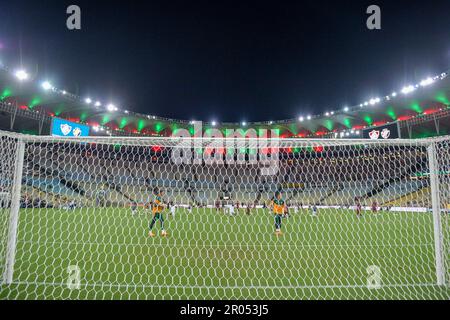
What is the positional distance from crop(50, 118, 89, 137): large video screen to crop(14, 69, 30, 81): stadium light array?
3.49m

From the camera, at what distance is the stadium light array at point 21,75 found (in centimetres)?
1794

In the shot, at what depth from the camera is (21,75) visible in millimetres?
18203

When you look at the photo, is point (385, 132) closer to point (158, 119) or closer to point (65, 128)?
point (158, 119)

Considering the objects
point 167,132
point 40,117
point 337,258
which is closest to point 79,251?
point 337,258

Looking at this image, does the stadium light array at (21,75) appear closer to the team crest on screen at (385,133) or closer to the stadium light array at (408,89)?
the team crest on screen at (385,133)

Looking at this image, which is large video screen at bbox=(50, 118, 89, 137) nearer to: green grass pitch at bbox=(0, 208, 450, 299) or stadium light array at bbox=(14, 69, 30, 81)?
stadium light array at bbox=(14, 69, 30, 81)

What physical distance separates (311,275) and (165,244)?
147 inches

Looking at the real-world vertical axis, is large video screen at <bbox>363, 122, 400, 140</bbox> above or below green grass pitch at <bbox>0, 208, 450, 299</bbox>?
above

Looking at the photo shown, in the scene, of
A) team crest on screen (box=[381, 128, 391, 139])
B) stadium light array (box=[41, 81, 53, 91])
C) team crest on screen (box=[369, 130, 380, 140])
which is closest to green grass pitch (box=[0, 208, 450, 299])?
team crest on screen (box=[381, 128, 391, 139])

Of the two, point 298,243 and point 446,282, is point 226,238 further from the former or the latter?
point 446,282

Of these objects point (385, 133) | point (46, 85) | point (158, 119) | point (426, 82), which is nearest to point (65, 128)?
point (46, 85)

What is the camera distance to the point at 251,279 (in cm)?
400

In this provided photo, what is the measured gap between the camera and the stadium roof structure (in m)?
20.3

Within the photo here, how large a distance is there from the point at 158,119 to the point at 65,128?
1161 cm
